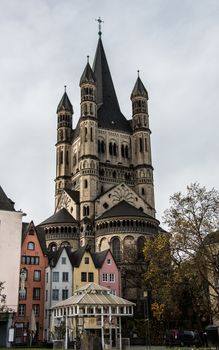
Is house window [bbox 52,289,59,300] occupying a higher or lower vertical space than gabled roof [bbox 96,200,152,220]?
lower

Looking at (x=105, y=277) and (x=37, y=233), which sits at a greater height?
(x=37, y=233)

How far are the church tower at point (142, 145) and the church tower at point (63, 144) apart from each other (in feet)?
48.1

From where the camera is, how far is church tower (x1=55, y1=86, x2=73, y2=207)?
3819 inches

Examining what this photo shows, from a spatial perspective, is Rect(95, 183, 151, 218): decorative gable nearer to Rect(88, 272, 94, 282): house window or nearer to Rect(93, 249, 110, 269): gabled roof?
Rect(93, 249, 110, 269): gabled roof

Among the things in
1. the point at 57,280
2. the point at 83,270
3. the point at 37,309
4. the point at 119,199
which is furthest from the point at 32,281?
the point at 119,199

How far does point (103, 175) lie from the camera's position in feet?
299

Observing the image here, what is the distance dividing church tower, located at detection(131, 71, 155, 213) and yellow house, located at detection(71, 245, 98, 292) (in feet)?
102

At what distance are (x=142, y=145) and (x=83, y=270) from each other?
41.2 meters

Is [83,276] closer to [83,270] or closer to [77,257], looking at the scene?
[83,270]

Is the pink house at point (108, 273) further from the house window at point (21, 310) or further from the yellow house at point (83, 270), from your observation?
the house window at point (21, 310)

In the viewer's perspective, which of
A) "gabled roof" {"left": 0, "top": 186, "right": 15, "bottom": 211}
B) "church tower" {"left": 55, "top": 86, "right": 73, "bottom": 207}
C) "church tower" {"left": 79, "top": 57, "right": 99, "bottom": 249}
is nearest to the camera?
"gabled roof" {"left": 0, "top": 186, "right": 15, "bottom": 211}

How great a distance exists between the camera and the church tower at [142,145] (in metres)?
92.7

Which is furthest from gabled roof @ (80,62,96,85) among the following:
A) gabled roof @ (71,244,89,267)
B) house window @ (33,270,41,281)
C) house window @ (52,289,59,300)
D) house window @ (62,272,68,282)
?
house window @ (52,289,59,300)

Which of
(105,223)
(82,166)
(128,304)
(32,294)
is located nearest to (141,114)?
(82,166)
